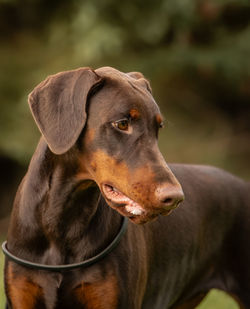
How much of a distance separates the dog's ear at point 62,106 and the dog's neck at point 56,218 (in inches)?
8.4

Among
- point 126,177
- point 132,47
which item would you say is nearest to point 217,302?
point 126,177

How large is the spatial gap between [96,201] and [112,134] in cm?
51

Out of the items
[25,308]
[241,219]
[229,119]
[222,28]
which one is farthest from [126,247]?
[229,119]

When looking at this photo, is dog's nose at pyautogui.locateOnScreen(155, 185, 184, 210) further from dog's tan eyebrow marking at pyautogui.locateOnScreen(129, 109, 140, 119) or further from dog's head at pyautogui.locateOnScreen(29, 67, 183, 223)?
dog's tan eyebrow marking at pyautogui.locateOnScreen(129, 109, 140, 119)

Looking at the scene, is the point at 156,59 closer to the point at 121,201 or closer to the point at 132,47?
the point at 132,47

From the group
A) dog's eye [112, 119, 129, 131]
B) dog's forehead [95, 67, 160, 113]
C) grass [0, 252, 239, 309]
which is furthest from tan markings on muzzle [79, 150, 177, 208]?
grass [0, 252, 239, 309]

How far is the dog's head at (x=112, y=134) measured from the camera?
276 cm

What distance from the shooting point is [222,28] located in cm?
1248

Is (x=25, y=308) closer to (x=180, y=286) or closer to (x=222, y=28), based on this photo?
(x=180, y=286)

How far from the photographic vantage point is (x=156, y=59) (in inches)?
452

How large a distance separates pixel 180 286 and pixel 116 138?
4.80 ft

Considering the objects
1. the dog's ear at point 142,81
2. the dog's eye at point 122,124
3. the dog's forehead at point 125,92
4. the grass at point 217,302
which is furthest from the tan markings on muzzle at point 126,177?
the grass at point 217,302

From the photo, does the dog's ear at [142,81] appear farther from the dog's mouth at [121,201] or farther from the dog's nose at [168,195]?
the dog's nose at [168,195]

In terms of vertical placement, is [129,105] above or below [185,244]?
above
